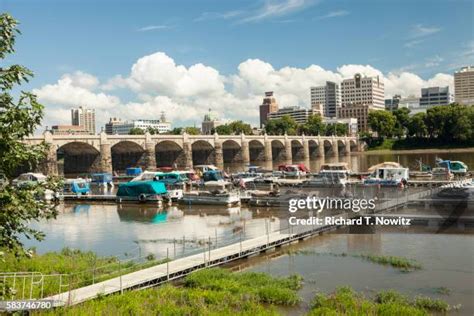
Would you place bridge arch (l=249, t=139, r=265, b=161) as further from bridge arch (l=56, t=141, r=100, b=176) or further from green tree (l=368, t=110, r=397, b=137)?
green tree (l=368, t=110, r=397, b=137)

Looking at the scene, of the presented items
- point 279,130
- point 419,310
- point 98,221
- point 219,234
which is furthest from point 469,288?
point 279,130

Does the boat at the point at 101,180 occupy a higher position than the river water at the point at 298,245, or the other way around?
the boat at the point at 101,180

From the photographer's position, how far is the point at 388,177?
53.1 meters

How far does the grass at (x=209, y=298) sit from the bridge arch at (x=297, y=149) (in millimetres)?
127950

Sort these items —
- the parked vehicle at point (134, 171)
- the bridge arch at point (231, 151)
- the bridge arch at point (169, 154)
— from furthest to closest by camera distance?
the bridge arch at point (231, 151)
the bridge arch at point (169, 154)
the parked vehicle at point (134, 171)

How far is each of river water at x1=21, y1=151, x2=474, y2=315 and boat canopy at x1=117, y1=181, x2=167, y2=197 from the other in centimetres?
280

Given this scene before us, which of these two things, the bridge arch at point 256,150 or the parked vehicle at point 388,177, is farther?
the bridge arch at point 256,150

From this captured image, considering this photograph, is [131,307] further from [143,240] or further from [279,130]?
[279,130]

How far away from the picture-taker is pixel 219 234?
32.8 m

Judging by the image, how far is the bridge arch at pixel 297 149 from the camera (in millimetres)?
149775

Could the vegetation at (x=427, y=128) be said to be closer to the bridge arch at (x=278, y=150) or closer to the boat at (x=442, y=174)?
the bridge arch at (x=278, y=150)

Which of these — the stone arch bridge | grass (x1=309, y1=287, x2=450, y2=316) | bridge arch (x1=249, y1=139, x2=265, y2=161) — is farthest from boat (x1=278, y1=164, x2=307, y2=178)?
bridge arch (x1=249, y1=139, x2=265, y2=161)

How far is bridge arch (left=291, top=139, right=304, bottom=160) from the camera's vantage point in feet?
491

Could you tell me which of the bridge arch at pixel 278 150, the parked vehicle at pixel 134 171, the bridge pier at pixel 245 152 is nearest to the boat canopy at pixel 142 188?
the parked vehicle at pixel 134 171
